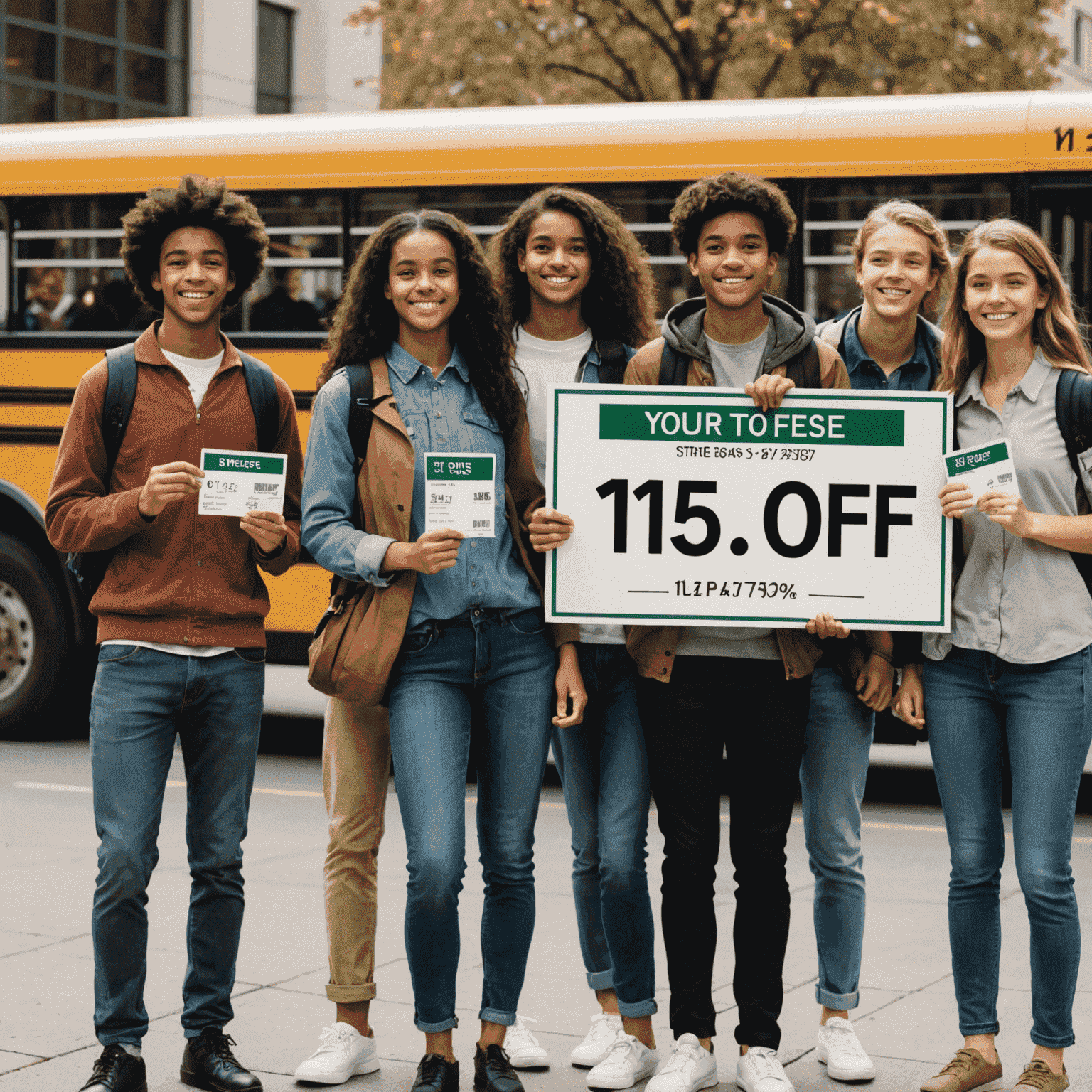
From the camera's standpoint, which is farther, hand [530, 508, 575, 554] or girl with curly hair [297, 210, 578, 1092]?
hand [530, 508, 575, 554]

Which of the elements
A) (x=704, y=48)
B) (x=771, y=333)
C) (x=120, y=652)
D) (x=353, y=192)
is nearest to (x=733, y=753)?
(x=771, y=333)

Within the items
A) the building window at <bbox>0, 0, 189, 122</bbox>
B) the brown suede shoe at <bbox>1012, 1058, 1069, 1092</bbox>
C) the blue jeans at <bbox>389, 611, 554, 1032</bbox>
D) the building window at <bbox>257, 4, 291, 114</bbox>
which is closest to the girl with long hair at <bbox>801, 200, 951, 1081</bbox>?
the brown suede shoe at <bbox>1012, 1058, 1069, 1092</bbox>

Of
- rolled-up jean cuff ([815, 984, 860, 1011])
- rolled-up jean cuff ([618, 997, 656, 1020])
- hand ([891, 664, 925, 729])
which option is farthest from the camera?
rolled-up jean cuff ([815, 984, 860, 1011])

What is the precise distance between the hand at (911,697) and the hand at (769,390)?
73 cm

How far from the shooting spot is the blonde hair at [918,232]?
4500 mm

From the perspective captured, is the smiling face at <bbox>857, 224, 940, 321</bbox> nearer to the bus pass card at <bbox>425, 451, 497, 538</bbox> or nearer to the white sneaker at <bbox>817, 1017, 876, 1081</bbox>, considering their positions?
Result: the bus pass card at <bbox>425, 451, 497, 538</bbox>

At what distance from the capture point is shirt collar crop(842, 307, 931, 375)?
4.50 metres

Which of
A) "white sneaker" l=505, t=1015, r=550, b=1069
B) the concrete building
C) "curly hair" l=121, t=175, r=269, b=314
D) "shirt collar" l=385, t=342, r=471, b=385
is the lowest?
"white sneaker" l=505, t=1015, r=550, b=1069

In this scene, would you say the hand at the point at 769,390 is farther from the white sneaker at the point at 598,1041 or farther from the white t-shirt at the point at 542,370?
the white sneaker at the point at 598,1041

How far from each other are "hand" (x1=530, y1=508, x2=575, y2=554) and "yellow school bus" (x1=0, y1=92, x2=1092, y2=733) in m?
4.03

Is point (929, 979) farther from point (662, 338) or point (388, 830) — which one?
point (388, 830)

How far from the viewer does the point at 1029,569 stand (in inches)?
158

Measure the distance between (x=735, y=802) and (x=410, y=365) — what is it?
4.26ft

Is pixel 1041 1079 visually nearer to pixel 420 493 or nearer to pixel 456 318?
pixel 420 493
